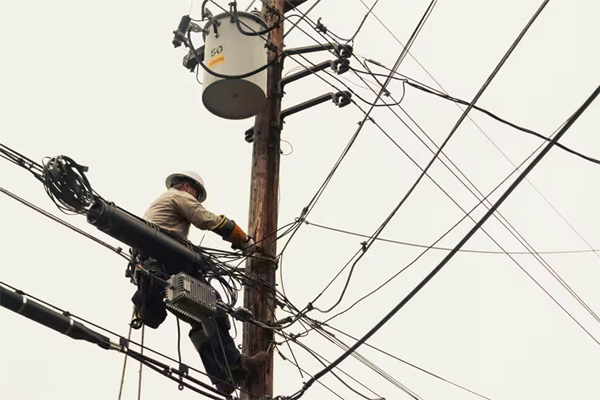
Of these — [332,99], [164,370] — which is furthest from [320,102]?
[164,370]

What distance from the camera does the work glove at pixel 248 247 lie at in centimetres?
671

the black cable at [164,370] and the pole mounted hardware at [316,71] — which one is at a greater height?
the pole mounted hardware at [316,71]

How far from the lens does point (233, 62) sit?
6699mm

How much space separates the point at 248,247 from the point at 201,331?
0.81m

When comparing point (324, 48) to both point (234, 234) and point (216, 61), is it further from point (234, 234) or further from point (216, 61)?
point (234, 234)

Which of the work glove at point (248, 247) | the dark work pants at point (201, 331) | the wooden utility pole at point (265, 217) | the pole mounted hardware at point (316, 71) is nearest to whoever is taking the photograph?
the dark work pants at point (201, 331)

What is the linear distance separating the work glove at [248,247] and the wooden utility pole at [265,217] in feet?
0.24

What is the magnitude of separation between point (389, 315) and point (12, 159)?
2.74m

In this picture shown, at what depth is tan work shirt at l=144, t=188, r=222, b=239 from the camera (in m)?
6.46

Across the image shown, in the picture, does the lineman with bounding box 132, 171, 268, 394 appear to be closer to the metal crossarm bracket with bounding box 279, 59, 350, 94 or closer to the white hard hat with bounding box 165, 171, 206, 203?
the white hard hat with bounding box 165, 171, 206, 203

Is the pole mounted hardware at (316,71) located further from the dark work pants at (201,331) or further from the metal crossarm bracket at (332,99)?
the dark work pants at (201,331)

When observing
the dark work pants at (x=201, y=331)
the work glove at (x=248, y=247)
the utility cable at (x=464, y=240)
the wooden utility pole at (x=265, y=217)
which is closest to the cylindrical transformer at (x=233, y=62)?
the wooden utility pole at (x=265, y=217)

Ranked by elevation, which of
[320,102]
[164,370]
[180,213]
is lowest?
[164,370]

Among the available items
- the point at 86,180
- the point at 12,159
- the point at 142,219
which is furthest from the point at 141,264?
the point at 12,159
